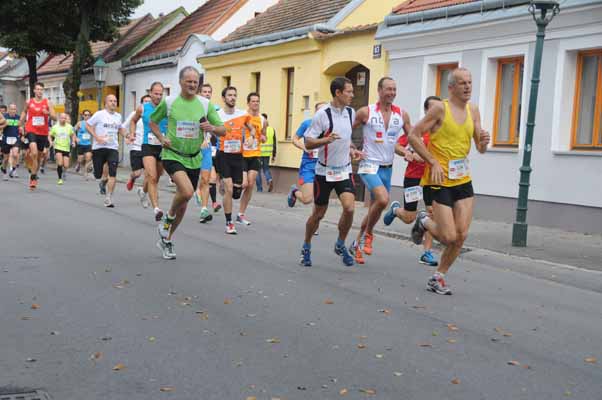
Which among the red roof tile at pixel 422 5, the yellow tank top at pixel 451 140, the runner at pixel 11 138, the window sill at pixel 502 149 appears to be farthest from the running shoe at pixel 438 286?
the runner at pixel 11 138

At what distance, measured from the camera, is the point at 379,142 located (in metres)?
10.3

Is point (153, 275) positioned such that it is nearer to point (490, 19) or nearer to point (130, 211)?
point (130, 211)

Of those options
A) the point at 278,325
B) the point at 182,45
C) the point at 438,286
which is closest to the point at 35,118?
the point at 438,286

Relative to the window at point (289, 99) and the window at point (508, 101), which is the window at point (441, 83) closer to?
the window at point (508, 101)

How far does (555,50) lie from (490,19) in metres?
1.72

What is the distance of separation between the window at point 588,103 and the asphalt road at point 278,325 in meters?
5.09

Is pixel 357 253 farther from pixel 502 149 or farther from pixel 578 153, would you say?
pixel 502 149

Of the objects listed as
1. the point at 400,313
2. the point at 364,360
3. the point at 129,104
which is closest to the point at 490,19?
the point at 400,313

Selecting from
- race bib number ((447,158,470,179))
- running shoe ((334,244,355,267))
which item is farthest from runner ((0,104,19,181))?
race bib number ((447,158,470,179))

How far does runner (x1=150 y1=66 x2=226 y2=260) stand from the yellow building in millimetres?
11363

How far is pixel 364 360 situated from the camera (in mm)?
5699

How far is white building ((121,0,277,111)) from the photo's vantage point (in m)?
33.7

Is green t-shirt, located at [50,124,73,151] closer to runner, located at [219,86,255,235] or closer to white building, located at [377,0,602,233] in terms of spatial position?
white building, located at [377,0,602,233]

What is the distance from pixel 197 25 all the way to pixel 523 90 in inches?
890
